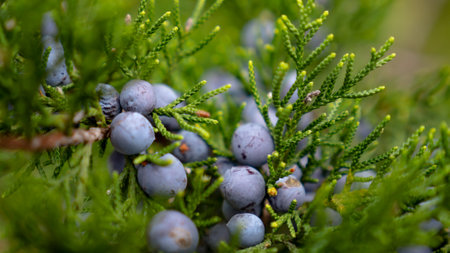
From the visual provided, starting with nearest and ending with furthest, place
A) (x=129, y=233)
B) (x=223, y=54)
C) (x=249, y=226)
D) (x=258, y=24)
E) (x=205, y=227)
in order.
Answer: (x=129, y=233) → (x=249, y=226) → (x=205, y=227) → (x=223, y=54) → (x=258, y=24)

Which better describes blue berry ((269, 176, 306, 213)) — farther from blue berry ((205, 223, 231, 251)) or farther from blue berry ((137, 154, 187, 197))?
blue berry ((137, 154, 187, 197))

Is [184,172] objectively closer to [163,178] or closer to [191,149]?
[163,178]

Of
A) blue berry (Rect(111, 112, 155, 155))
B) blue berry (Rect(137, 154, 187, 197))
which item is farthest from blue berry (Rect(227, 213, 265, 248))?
blue berry (Rect(111, 112, 155, 155))

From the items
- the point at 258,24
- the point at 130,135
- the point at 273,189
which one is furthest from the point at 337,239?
the point at 258,24

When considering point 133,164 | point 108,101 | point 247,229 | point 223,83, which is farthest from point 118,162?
point 223,83

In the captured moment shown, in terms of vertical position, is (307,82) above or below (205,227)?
above

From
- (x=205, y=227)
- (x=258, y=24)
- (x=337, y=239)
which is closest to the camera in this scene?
(x=337, y=239)

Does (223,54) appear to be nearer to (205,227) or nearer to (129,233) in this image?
(205,227)

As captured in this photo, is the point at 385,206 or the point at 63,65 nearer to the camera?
the point at 385,206
